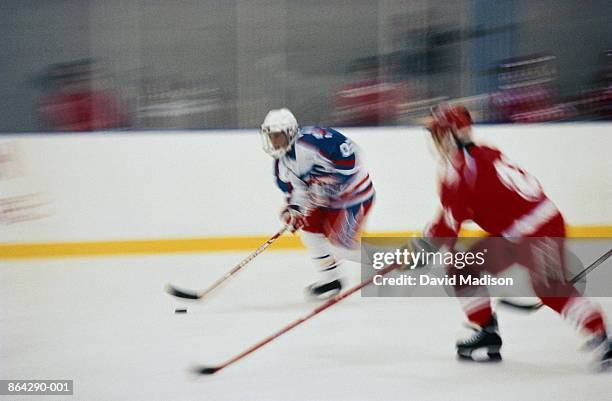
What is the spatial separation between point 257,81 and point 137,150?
1.49 ft

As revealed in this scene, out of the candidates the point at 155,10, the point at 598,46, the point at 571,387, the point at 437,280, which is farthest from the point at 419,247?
the point at 155,10

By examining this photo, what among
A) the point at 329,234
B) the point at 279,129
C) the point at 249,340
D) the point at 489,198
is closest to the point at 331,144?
the point at 279,129

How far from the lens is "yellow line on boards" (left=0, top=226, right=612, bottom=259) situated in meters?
2.54

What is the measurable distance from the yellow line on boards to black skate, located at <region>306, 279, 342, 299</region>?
0.46ft

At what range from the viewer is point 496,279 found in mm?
2467

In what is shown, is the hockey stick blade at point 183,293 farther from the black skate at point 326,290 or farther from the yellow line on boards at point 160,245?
the black skate at point 326,290

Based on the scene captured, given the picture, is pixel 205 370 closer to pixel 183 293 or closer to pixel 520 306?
pixel 183 293

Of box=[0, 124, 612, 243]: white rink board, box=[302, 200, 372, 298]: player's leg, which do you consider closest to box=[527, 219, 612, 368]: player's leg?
box=[0, 124, 612, 243]: white rink board

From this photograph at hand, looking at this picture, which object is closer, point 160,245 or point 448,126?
point 448,126

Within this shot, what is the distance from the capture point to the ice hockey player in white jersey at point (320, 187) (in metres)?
2.51

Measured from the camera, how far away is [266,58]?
8.46ft

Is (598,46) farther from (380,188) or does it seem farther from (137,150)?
(137,150)

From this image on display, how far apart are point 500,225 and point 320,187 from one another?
0.56 meters

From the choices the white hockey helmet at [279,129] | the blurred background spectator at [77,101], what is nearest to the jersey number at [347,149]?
the white hockey helmet at [279,129]
